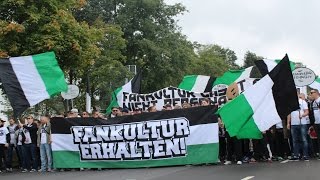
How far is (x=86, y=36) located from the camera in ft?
78.2

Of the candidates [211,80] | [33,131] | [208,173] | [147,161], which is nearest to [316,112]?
[208,173]

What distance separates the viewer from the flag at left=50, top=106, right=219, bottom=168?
14.2 meters

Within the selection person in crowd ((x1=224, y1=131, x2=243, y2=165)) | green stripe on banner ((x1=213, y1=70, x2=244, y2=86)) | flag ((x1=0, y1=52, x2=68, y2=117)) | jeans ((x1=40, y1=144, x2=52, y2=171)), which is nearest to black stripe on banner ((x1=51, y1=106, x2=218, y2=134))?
jeans ((x1=40, y1=144, x2=52, y2=171))

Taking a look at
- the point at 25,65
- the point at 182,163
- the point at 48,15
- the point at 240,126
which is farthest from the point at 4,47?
the point at 240,126

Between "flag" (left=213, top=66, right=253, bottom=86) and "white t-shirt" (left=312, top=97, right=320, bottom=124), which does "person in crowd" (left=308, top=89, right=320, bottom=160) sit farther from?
"flag" (left=213, top=66, right=253, bottom=86)

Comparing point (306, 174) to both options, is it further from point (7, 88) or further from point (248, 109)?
point (7, 88)

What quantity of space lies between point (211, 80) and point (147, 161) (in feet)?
26.9

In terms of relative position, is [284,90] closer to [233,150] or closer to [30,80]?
[233,150]

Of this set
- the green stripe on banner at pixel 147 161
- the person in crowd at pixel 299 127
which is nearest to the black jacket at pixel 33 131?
the green stripe on banner at pixel 147 161

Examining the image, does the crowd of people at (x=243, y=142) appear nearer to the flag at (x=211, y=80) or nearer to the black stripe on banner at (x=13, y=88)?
the black stripe on banner at (x=13, y=88)

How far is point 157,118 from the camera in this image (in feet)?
47.7

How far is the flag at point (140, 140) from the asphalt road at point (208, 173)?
0.43 metres

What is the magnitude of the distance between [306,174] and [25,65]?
789cm

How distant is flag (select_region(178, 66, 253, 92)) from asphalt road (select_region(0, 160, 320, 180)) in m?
7.63
